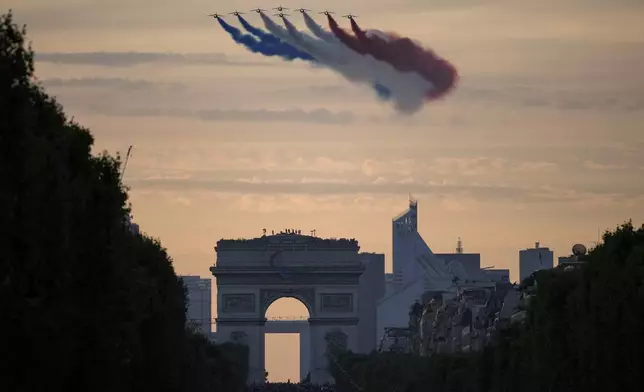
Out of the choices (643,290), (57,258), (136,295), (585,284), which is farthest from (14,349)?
(585,284)

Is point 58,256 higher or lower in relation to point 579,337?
lower

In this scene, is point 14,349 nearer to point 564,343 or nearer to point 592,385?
point 592,385

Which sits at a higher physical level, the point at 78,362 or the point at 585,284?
the point at 585,284

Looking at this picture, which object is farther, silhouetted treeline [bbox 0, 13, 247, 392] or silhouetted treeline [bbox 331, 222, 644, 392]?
silhouetted treeline [bbox 331, 222, 644, 392]

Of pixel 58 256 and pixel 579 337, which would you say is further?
pixel 579 337
